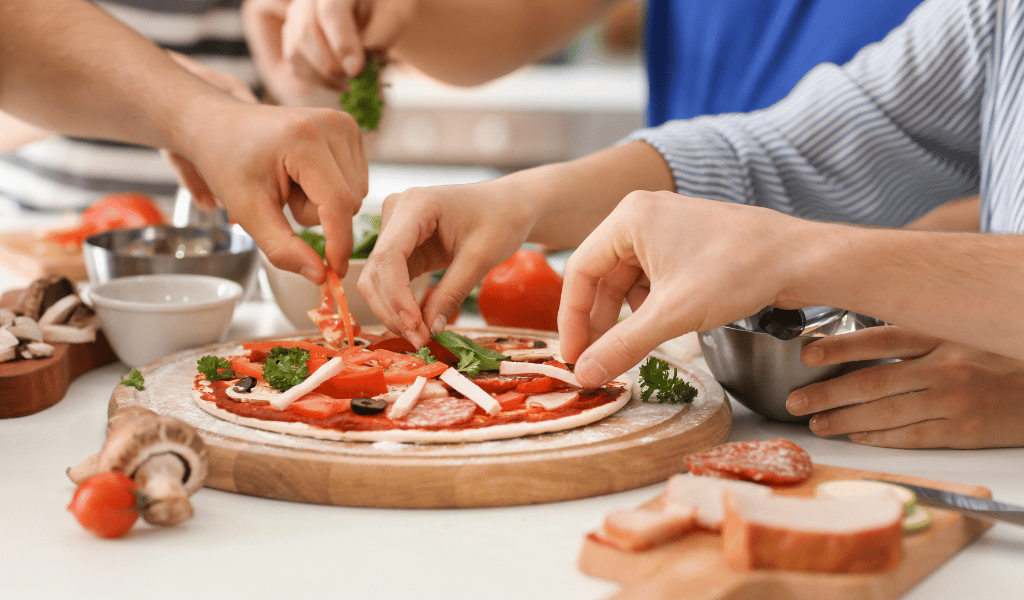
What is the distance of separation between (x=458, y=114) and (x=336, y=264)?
14.6 ft

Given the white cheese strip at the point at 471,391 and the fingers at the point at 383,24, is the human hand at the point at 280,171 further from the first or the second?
the fingers at the point at 383,24

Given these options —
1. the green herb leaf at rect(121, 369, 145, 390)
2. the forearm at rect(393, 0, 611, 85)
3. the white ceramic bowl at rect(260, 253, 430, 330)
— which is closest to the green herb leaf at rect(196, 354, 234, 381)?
the green herb leaf at rect(121, 369, 145, 390)

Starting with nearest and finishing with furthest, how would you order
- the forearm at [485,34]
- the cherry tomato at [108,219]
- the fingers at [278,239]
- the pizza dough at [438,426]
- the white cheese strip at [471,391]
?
the pizza dough at [438,426] → the white cheese strip at [471,391] → the fingers at [278,239] → the cherry tomato at [108,219] → the forearm at [485,34]

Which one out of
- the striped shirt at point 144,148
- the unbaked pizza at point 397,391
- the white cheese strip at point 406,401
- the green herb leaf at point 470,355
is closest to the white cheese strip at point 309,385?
the unbaked pizza at point 397,391

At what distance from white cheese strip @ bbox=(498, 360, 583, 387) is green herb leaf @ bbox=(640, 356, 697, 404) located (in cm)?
12

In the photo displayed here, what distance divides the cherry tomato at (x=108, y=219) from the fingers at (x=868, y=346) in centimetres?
215

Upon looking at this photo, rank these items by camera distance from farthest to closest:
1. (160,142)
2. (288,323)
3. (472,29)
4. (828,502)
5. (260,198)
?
1. (472,29)
2. (288,323)
3. (160,142)
4. (260,198)
5. (828,502)

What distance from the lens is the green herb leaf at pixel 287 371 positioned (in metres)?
1.46

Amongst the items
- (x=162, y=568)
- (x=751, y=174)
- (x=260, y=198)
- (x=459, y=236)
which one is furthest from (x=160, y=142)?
(x=751, y=174)

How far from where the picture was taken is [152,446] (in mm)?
1017

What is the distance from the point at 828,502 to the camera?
0.91m

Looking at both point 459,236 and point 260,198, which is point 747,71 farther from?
point 260,198

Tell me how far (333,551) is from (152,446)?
257 mm

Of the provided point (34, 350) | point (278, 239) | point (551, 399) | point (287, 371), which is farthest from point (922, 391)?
point (34, 350)
